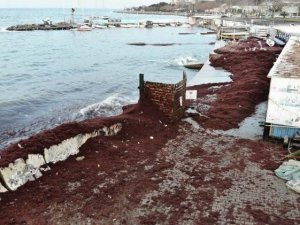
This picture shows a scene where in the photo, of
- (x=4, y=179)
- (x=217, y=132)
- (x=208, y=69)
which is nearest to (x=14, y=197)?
(x=4, y=179)

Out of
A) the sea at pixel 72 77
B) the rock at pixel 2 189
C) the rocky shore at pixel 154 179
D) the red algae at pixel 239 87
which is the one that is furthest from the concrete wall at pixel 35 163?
the red algae at pixel 239 87

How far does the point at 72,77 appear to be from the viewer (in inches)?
1267

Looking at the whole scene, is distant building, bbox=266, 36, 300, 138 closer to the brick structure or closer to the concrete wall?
the brick structure

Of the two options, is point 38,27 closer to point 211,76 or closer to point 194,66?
point 194,66

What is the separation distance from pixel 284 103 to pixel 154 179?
568cm

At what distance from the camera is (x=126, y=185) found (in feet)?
33.0

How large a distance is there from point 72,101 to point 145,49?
30.6 m

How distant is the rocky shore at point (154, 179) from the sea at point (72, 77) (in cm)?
555

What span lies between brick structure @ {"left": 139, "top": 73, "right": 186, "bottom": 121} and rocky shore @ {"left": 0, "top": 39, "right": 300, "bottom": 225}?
0.32 m

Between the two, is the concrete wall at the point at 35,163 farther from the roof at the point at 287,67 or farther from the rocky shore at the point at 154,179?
the roof at the point at 287,67

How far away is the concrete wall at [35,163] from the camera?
31.8ft

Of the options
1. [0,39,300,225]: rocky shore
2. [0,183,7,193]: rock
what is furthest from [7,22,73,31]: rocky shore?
[0,183,7,193]: rock

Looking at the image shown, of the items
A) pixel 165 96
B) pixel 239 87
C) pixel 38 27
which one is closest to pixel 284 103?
pixel 165 96

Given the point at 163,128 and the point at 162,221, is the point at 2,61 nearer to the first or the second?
the point at 163,128
